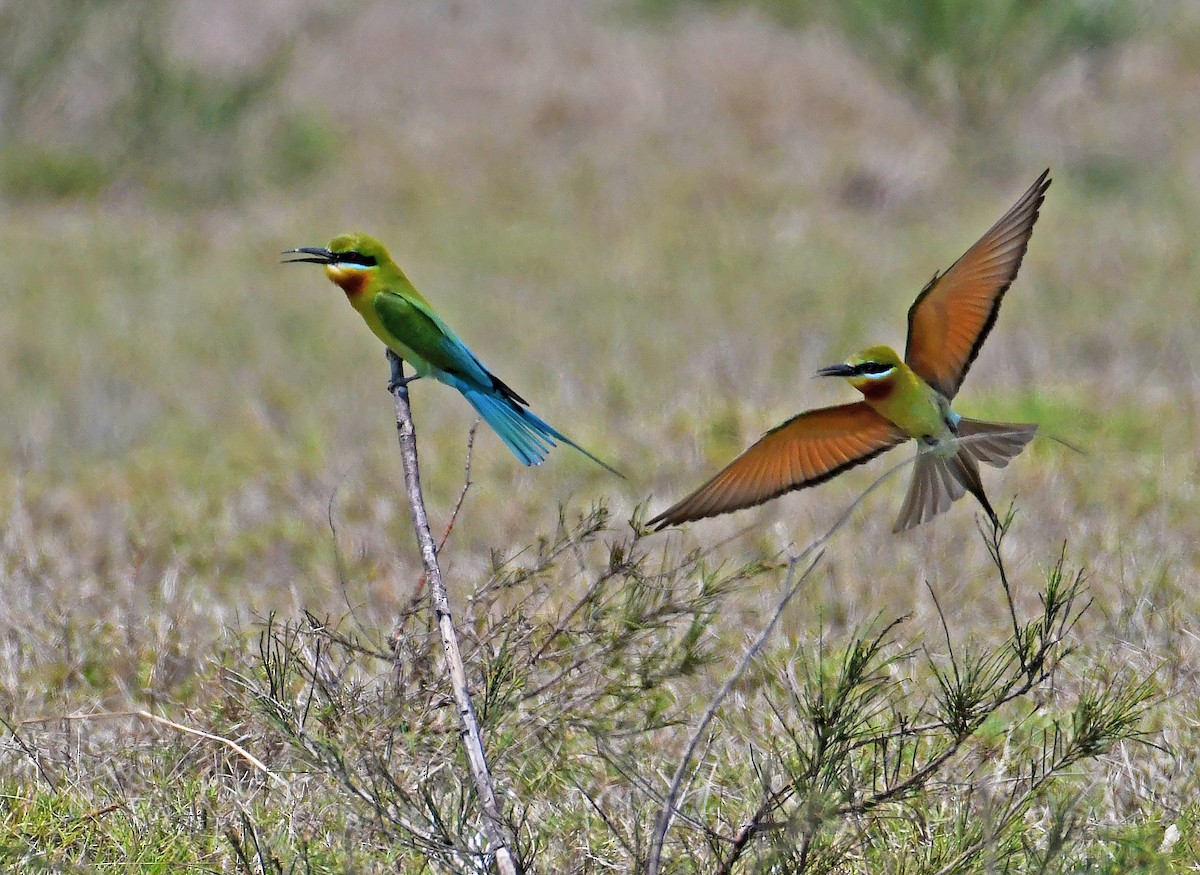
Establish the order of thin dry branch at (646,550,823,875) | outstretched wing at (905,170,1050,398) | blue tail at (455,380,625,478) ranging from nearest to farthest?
1. thin dry branch at (646,550,823,875)
2. outstretched wing at (905,170,1050,398)
3. blue tail at (455,380,625,478)

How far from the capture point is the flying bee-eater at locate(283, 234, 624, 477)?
255 cm

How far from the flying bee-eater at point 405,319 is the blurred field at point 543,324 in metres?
0.33

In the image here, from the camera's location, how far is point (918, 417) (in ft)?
7.93

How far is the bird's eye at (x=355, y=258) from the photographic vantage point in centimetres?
257

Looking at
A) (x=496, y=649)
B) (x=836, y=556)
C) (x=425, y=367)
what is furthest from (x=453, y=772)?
(x=836, y=556)

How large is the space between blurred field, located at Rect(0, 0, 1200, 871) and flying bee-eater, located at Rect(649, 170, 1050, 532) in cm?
38

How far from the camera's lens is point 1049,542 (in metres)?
4.37

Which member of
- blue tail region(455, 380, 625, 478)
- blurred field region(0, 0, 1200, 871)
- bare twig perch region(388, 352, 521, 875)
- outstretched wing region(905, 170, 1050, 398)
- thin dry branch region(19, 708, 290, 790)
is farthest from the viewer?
blurred field region(0, 0, 1200, 871)

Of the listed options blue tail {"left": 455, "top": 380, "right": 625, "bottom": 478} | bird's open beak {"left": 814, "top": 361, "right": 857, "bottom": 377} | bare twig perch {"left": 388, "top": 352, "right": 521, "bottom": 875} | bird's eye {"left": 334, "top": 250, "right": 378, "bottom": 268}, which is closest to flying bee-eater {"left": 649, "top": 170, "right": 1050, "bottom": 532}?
bird's open beak {"left": 814, "top": 361, "right": 857, "bottom": 377}

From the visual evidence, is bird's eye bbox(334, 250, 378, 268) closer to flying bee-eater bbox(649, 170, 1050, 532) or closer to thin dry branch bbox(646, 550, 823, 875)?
flying bee-eater bbox(649, 170, 1050, 532)

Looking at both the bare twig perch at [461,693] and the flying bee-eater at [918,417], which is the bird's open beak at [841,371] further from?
the bare twig perch at [461,693]

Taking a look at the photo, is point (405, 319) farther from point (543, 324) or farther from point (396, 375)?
point (543, 324)

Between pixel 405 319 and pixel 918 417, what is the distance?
0.80 metres

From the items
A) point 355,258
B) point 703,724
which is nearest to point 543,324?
point 355,258
